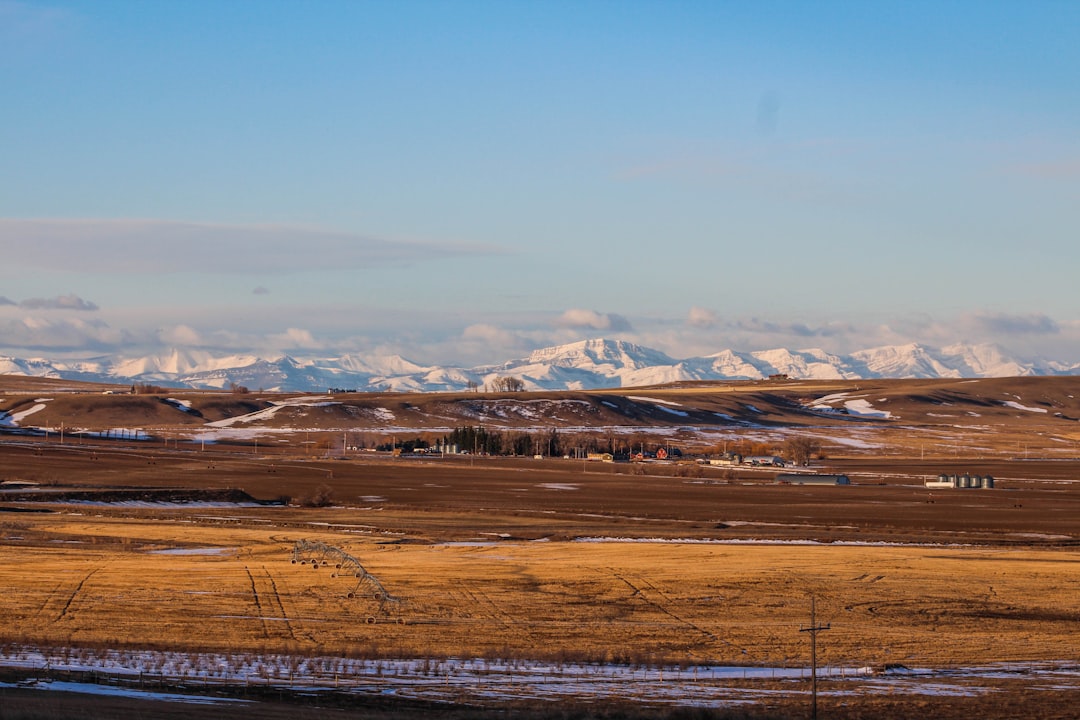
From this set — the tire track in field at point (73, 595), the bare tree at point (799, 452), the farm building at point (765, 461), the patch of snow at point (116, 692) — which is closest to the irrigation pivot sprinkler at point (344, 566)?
the tire track in field at point (73, 595)

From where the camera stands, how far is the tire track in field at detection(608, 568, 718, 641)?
39.3 meters

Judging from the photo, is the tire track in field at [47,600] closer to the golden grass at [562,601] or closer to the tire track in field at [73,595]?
the golden grass at [562,601]

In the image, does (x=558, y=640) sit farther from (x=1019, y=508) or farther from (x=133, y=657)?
(x=1019, y=508)

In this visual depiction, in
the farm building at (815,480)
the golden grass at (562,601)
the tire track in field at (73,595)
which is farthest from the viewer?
the farm building at (815,480)

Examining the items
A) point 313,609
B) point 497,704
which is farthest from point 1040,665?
point 313,609

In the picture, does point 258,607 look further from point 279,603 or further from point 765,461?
point 765,461

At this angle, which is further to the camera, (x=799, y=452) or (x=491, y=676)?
(x=799, y=452)

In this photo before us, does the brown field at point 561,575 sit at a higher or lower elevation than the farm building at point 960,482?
higher

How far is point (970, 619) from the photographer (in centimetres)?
4197

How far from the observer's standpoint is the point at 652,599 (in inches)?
1774

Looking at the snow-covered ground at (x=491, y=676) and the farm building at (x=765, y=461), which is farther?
the farm building at (x=765, y=461)

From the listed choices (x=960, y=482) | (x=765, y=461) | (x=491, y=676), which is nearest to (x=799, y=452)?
(x=765, y=461)

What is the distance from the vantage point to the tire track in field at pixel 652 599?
39312 millimetres

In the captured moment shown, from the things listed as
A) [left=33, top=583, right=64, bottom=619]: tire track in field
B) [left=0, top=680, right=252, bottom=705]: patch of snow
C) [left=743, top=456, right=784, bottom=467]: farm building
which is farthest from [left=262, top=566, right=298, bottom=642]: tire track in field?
[left=743, top=456, right=784, bottom=467]: farm building
